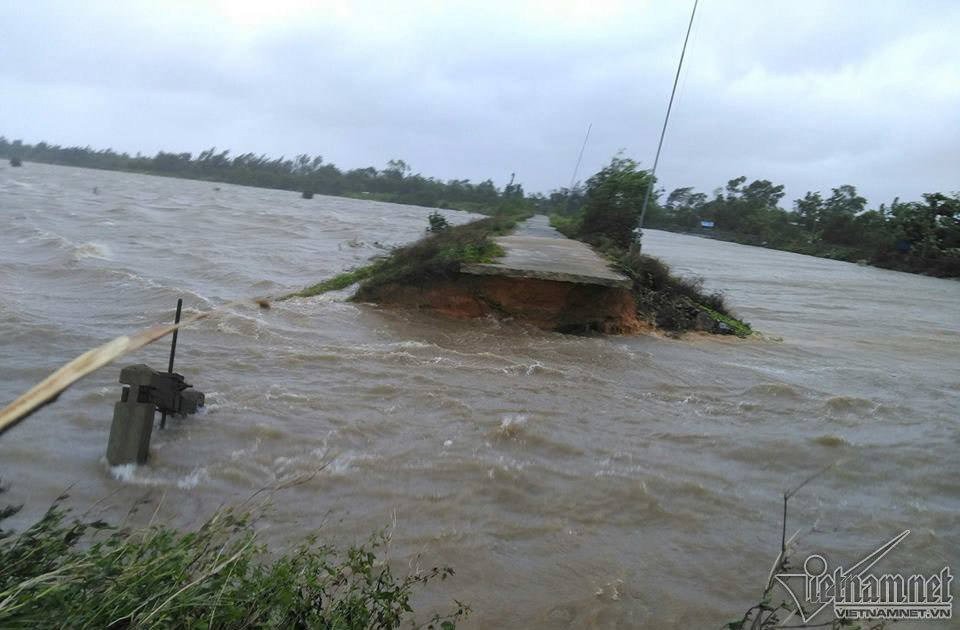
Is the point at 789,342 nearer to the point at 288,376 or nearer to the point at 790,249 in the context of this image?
the point at 288,376

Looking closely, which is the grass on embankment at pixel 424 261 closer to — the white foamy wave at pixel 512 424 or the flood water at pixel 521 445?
the flood water at pixel 521 445

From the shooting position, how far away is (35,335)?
902 centimetres

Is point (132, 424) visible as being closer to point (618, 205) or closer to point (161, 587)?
point (161, 587)

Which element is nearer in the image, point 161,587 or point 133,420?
point 161,587

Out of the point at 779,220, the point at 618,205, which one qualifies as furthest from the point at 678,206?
the point at 618,205

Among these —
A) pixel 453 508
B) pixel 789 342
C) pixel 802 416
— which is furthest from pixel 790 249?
pixel 453 508

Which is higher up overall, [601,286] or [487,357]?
[601,286]

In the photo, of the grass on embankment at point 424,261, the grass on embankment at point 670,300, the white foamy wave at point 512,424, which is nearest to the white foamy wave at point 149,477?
the white foamy wave at point 512,424

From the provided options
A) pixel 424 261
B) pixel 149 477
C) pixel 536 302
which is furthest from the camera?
pixel 424 261

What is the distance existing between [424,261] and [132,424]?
786 centimetres

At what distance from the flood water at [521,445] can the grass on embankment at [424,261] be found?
823 mm

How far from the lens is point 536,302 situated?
11.9 metres

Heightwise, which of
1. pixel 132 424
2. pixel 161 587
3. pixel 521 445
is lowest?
pixel 132 424

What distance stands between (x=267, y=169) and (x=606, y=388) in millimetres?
90555
